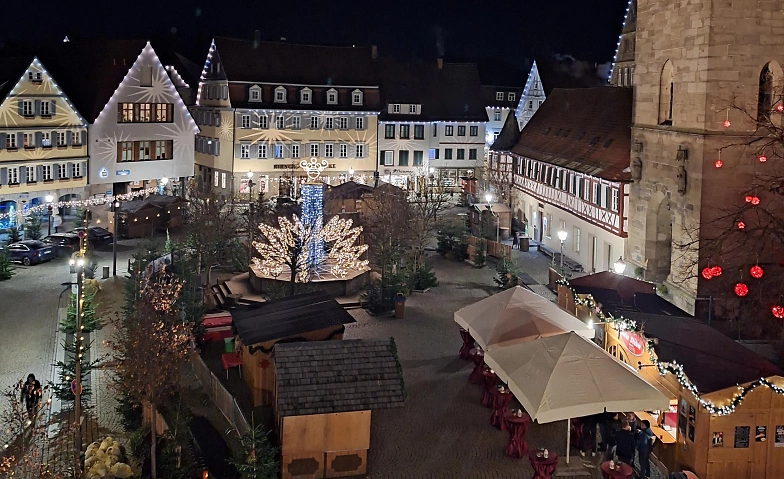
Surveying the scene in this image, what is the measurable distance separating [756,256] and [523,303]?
9379 mm

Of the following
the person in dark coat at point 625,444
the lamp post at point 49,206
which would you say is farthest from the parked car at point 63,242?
the person in dark coat at point 625,444

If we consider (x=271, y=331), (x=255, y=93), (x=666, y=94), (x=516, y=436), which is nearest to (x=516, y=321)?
(x=516, y=436)

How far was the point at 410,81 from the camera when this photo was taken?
6462 centimetres

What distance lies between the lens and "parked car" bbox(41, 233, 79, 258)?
133 ft

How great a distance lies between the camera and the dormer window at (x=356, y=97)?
198ft

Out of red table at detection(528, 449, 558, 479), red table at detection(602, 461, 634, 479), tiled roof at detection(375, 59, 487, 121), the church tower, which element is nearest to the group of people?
red table at detection(602, 461, 634, 479)

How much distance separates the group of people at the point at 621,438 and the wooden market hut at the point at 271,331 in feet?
19.5

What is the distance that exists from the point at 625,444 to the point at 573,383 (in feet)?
4.50

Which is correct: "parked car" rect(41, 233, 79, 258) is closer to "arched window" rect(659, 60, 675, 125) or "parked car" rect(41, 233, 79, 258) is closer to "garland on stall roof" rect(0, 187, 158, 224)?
"garland on stall roof" rect(0, 187, 158, 224)

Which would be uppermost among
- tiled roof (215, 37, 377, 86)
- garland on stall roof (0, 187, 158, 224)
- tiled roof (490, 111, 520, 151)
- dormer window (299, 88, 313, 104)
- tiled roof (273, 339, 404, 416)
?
tiled roof (215, 37, 377, 86)

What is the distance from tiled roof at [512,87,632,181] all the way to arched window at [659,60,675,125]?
13.4ft

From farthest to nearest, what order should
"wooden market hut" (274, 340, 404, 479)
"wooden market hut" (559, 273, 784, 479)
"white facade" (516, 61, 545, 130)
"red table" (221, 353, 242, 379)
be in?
"white facade" (516, 61, 545, 130) < "red table" (221, 353, 242, 379) < "wooden market hut" (274, 340, 404, 479) < "wooden market hut" (559, 273, 784, 479)

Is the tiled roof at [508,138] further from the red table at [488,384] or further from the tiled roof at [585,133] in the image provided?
the red table at [488,384]

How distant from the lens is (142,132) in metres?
52.2
